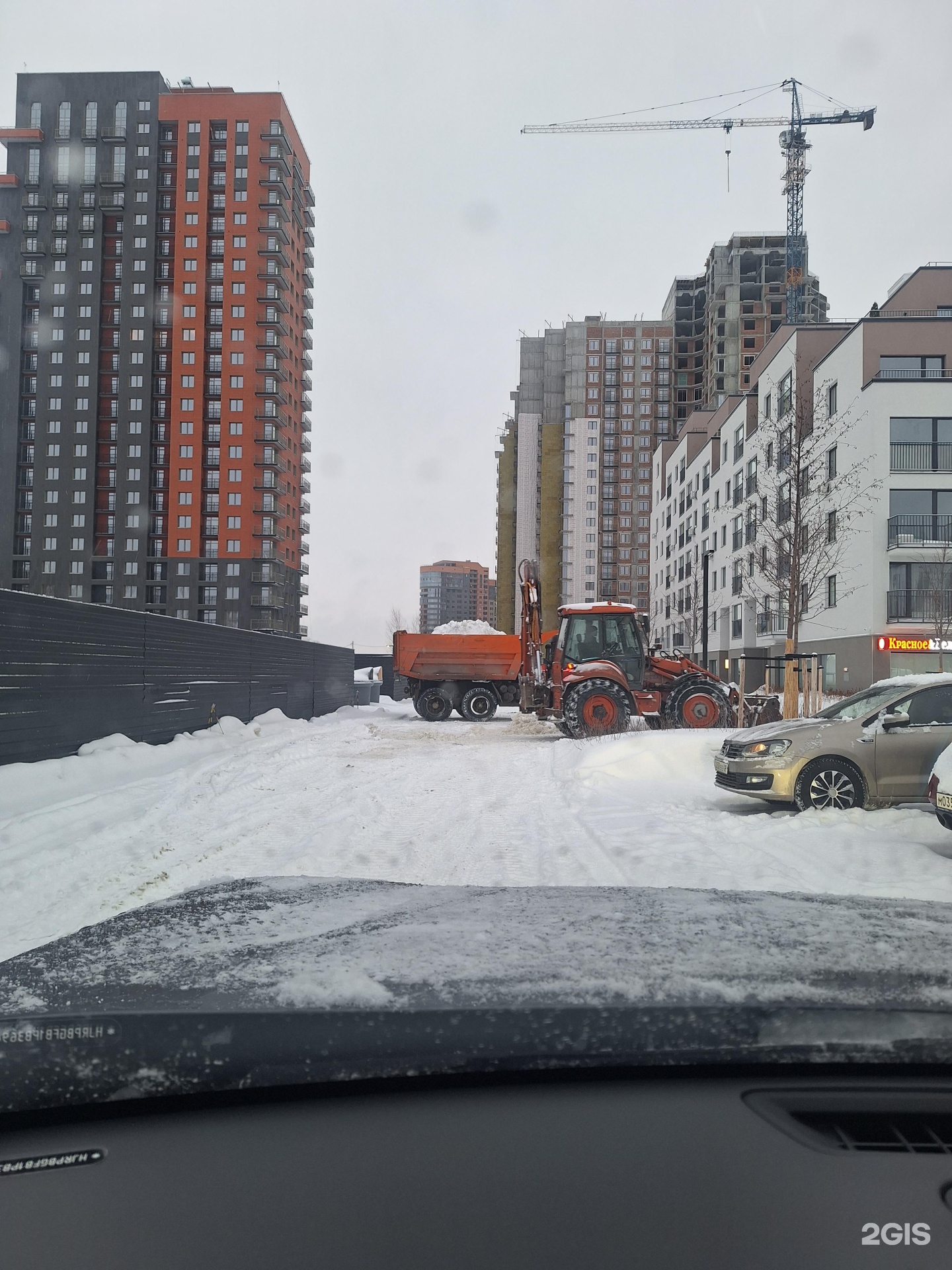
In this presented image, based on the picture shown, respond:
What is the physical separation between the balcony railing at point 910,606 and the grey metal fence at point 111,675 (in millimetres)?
25324

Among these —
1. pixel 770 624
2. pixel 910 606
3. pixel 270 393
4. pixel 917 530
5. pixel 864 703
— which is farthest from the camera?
pixel 270 393

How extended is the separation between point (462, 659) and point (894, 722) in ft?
59.1

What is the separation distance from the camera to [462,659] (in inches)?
1035

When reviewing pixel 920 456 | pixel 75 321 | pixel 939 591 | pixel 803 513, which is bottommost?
pixel 939 591

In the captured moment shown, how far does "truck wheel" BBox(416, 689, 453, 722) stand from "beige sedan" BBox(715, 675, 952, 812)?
56.3ft

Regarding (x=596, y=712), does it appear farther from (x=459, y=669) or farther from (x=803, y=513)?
(x=459, y=669)

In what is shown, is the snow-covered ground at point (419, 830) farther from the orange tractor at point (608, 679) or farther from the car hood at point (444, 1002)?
the car hood at point (444, 1002)

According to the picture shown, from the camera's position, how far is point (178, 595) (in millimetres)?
84250

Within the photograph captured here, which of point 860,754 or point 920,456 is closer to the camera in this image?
point 860,754

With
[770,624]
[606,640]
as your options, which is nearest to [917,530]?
[770,624]

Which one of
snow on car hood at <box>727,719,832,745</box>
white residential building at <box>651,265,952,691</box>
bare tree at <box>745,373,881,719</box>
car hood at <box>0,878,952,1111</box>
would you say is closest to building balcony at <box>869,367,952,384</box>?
white residential building at <box>651,265,952,691</box>

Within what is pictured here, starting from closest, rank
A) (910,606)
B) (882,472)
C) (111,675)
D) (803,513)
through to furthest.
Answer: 1. (111,675)
2. (803,513)
3. (910,606)
4. (882,472)

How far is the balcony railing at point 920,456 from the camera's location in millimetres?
34781

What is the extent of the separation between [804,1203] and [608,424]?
415ft
